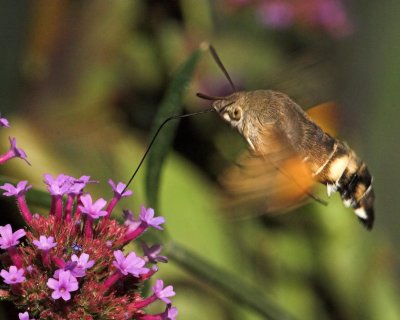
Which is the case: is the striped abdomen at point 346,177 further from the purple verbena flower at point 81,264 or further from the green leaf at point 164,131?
the purple verbena flower at point 81,264

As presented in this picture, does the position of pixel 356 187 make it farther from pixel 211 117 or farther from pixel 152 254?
pixel 211 117

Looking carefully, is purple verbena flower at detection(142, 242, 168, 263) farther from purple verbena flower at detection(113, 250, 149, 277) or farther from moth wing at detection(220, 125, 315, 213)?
moth wing at detection(220, 125, 315, 213)

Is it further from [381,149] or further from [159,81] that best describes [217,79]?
[381,149]

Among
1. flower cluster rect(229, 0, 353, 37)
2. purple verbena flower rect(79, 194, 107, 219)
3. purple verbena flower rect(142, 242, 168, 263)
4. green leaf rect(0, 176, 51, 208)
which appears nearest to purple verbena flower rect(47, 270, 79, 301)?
purple verbena flower rect(79, 194, 107, 219)

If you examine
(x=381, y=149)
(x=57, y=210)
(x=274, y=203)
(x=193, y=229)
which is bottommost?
(x=193, y=229)

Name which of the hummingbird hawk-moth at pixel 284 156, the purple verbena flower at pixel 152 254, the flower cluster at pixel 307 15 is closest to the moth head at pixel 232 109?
the hummingbird hawk-moth at pixel 284 156

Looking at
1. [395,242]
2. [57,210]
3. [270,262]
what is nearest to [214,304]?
[270,262]
